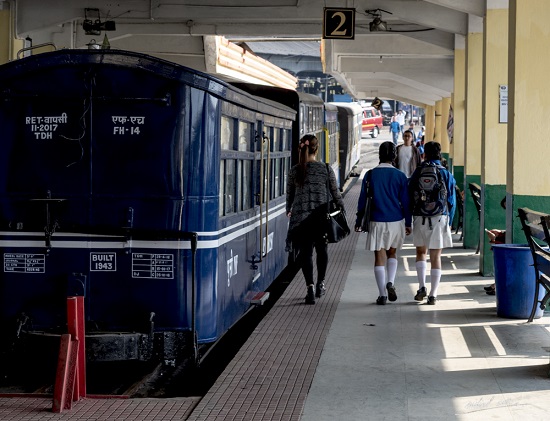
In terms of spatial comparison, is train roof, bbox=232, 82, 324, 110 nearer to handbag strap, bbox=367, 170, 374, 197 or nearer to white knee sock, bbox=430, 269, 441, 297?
handbag strap, bbox=367, 170, 374, 197

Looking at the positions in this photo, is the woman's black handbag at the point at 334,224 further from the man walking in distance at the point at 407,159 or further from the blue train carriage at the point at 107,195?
the man walking in distance at the point at 407,159

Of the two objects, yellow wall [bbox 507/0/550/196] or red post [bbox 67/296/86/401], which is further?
yellow wall [bbox 507/0/550/196]

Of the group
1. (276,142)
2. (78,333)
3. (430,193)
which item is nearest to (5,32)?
(276,142)

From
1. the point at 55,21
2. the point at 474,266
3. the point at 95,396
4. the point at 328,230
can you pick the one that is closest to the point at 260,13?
the point at 55,21

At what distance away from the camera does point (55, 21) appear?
66.6 feet

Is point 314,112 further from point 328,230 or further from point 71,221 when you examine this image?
point 71,221

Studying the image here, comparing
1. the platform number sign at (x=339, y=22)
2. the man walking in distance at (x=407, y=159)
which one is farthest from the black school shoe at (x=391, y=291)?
the man walking in distance at (x=407, y=159)

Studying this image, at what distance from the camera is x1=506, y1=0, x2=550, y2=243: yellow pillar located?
11.2m

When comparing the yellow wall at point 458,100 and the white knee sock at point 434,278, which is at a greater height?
the yellow wall at point 458,100

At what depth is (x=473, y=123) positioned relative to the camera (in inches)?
708

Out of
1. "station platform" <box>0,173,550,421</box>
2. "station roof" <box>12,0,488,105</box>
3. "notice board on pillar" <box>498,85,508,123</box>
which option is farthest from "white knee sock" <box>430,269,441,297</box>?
"station roof" <box>12,0,488,105</box>

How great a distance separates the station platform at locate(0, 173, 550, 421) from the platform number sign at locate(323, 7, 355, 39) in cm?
Result: 687

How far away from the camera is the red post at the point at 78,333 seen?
7.43 meters

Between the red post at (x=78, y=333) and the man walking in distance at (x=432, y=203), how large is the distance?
193 inches
